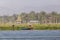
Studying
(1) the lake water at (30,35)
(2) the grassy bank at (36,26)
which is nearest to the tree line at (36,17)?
(2) the grassy bank at (36,26)

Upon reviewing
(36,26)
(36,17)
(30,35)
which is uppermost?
(36,17)

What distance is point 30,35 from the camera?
3.79 meters

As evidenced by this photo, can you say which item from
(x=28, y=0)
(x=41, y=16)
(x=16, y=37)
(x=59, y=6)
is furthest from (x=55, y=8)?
(x=16, y=37)

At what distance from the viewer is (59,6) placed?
3.68 metres

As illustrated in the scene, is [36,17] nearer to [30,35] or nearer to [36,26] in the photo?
[36,26]

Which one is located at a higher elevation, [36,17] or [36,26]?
[36,17]

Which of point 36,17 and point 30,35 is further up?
point 36,17

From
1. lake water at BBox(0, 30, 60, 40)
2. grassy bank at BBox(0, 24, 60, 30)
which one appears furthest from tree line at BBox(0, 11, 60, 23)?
lake water at BBox(0, 30, 60, 40)

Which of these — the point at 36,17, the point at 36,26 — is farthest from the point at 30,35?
the point at 36,17

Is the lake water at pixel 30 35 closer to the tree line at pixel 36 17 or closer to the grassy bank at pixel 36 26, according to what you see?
the grassy bank at pixel 36 26

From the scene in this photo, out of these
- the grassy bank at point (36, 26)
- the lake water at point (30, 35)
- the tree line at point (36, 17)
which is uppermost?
the tree line at point (36, 17)

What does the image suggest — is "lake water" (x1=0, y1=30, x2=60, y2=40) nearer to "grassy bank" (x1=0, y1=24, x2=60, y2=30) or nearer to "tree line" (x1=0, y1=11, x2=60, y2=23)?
"grassy bank" (x1=0, y1=24, x2=60, y2=30)

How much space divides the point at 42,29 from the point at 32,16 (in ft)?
1.18

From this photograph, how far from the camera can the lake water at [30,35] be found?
3.73 m
